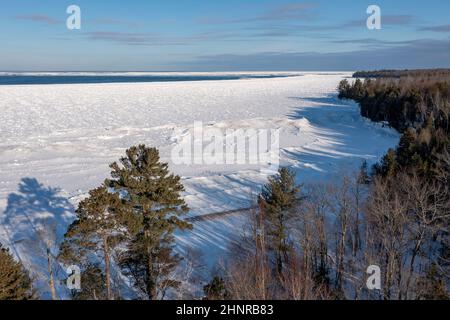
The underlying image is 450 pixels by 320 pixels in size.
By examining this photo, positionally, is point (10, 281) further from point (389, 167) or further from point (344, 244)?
point (389, 167)

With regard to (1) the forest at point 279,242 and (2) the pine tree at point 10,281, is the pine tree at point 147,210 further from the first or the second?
(2) the pine tree at point 10,281

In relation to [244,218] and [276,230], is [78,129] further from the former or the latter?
[276,230]

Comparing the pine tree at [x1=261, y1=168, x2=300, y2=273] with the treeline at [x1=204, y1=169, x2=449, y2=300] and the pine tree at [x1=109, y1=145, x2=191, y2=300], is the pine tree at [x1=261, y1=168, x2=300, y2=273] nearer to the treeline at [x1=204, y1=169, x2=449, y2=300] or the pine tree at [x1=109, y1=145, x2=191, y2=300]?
the treeline at [x1=204, y1=169, x2=449, y2=300]

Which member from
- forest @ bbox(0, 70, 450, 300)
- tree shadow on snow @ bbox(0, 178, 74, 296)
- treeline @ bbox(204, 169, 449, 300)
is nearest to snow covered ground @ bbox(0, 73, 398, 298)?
tree shadow on snow @ bbox(0, 178, 74, 296)

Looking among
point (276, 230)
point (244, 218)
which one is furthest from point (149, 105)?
point (276, 230)

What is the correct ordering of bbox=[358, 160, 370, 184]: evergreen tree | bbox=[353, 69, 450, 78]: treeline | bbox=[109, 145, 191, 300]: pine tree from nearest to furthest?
bbox=[109, 145, 191, 300]: pine tree < bbox=[358, 160, 370, 184]: evergreen tree < bbox=[353, 69, 450, 78]: treeline

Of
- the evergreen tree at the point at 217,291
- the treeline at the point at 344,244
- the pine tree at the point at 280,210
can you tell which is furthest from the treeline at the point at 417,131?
the evergreen tree at the point at 217,291
